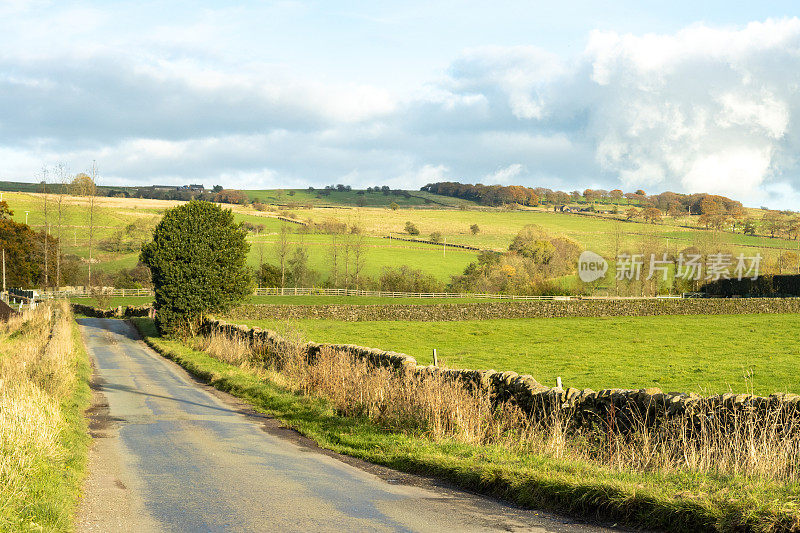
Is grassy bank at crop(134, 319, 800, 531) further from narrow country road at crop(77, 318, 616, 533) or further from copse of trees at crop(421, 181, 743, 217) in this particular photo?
copse of trees at crop(421, 181, 743, 217)

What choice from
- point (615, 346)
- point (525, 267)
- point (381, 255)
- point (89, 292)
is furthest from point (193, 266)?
point (381, 255)

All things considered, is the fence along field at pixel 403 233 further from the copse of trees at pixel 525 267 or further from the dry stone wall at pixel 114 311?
the dry stone wall at pixel 114 311

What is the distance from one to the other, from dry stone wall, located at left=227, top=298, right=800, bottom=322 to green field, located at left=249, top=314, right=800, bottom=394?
7.10ft

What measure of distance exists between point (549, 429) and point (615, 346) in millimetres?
27443

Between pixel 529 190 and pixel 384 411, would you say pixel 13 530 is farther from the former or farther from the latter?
pixel 529 190

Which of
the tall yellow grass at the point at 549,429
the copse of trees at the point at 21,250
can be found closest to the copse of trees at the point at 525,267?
the copse of trees at the point at 21,250

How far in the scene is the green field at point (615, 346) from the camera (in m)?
23.5

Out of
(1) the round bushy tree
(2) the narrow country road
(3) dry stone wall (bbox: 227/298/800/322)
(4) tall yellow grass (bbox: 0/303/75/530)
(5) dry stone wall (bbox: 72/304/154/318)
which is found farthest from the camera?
(5) dry stone wall (bbox: 72/304/154/318)

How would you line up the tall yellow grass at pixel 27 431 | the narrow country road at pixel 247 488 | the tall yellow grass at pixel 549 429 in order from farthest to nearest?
the tall yellow grass at pixel 549 429 < the tall yellow grass at pixel 27 431 < the narrow country road at pixel 247 488

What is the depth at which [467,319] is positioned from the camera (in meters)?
57.5

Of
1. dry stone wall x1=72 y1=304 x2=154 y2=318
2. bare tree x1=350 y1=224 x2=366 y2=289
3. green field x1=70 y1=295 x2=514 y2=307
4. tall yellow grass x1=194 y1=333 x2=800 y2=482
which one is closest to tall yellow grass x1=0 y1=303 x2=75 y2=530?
tall yellow grass x1=194 y1=333 x2=800 y2=482

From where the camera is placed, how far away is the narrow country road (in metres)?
7.47

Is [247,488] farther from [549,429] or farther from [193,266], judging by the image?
[193,266]

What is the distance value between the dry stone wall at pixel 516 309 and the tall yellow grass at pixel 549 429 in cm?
3665
